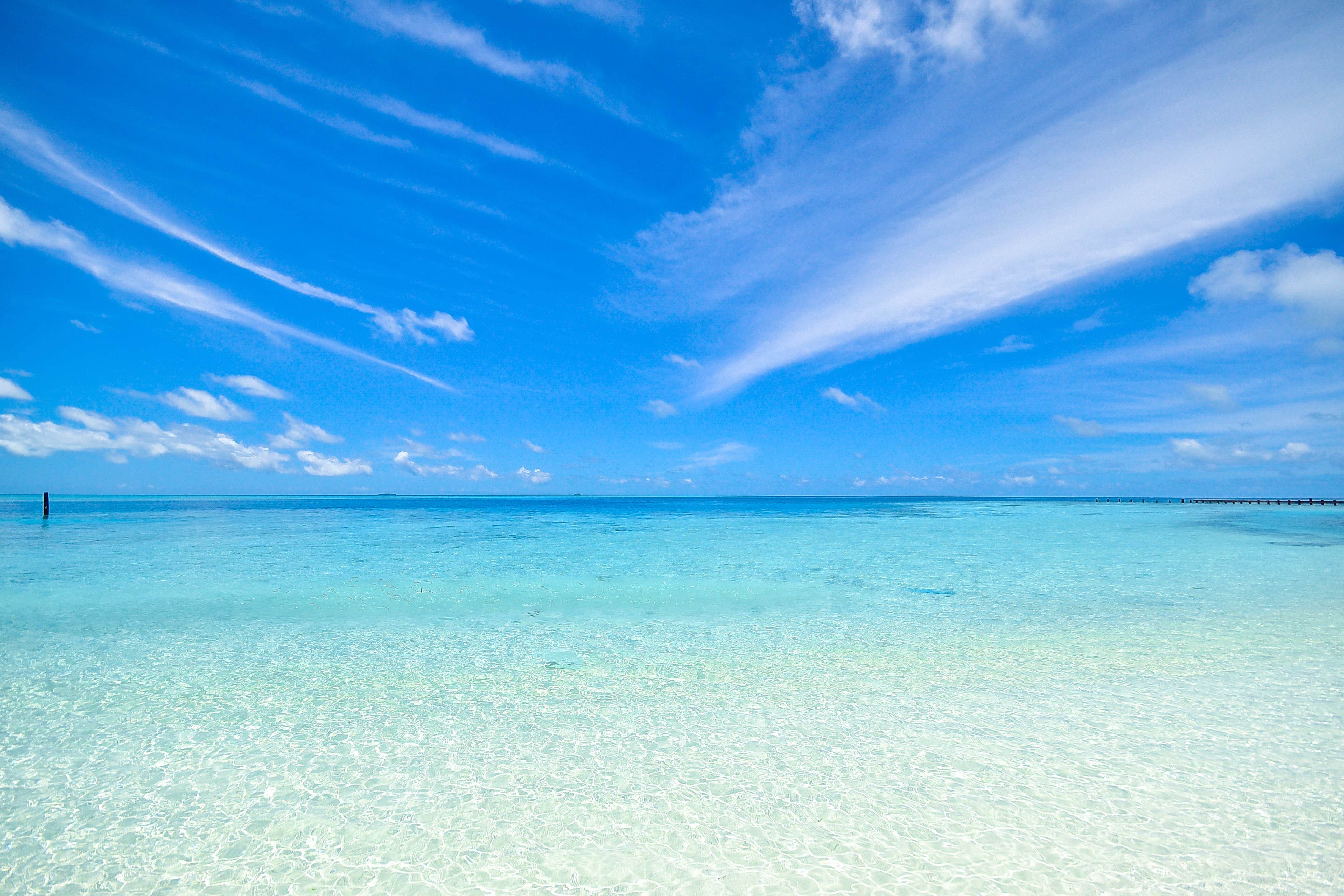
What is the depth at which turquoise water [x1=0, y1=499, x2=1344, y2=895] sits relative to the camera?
366 cm

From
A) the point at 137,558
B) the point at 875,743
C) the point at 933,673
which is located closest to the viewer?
the point at 875,743

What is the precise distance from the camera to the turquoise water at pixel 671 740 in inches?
144

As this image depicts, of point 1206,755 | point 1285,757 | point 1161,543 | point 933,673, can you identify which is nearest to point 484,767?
point 933,673

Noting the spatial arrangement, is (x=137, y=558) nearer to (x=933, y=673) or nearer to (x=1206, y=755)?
(x=933, y=673)

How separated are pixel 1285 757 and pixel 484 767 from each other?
6.63 m

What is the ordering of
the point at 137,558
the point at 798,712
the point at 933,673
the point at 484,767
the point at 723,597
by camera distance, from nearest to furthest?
1. the point at 484,767
2. the point at 798,712
3. the point at 933,673
4. the point at 723,597
5. the point at 137,558

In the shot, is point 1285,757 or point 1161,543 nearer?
point 1285,757

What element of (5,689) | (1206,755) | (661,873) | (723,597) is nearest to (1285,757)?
(1206,755)

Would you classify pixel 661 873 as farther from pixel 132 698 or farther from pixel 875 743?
pixel 132 698

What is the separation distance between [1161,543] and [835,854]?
30.1 meters

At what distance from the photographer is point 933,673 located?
7285mm

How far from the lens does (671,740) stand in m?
5.41

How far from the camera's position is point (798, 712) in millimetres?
6027

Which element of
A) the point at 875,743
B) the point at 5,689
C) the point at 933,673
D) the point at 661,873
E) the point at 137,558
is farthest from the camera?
the point at 137,558
